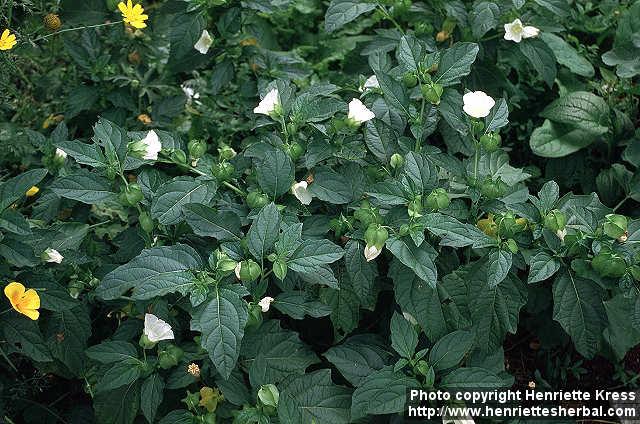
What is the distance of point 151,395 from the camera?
1.88m

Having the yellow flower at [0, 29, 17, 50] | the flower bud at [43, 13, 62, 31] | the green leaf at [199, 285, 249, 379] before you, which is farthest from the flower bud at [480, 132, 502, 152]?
the flower bud at [43, 13, 62, 31]

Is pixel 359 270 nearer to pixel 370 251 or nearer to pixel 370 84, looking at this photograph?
pixel 370 251

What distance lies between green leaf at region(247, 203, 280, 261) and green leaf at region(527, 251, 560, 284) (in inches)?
25.7

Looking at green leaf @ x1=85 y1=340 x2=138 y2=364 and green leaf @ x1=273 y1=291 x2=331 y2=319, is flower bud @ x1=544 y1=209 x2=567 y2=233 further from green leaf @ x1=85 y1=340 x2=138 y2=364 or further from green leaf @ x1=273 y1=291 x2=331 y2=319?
green leaf @ x1=85 y1=340 x2=138 y2=364

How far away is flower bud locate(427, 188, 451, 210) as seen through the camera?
6.24ft

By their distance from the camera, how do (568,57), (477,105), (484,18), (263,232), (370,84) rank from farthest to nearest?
(568,57)
(484,18)
(370,84)
(477,105)
(263,232)

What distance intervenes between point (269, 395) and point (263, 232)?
40cm

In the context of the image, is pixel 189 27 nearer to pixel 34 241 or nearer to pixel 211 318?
pixel 34 241

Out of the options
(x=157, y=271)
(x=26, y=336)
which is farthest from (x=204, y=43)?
(x=26, y=336)

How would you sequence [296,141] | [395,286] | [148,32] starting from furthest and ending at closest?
[148,32], [296,141], [395,286]

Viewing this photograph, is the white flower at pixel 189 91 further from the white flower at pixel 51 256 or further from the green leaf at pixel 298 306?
the green leaf at pixel 298 306

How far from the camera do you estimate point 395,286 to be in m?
1.94

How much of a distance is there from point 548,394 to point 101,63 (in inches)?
75.2

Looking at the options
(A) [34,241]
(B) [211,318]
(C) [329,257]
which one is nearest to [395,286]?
(C) [329,257]
